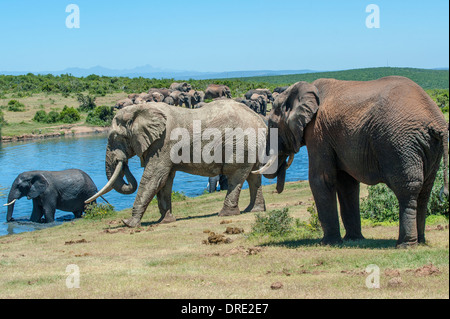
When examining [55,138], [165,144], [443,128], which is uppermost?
[443,128]

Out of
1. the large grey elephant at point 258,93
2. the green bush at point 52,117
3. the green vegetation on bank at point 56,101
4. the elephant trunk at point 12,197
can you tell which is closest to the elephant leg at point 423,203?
the elephant trunk at point 12,197

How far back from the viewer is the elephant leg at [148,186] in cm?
1484

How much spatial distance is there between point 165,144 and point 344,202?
5700 mm

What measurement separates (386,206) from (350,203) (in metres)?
2.91

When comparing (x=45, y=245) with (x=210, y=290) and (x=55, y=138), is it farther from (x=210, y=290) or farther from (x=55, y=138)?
(x=55, y=138)

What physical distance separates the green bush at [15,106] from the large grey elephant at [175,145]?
43.4m

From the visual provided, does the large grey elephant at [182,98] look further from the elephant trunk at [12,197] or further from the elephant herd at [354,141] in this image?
the elephant herd at [354,141]

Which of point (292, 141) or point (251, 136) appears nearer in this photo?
point (292, 141)

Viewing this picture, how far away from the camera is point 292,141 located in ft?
33.4

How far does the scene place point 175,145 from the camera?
14852 millimetres

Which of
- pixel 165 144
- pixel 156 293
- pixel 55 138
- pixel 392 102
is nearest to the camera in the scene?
pixel 156 293

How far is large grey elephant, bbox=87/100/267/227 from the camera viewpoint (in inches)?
581

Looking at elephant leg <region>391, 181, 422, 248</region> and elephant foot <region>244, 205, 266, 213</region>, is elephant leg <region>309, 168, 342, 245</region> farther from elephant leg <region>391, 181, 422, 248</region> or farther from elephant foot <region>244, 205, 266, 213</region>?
elephant foot <region>244, 205, 266, 213</region>
